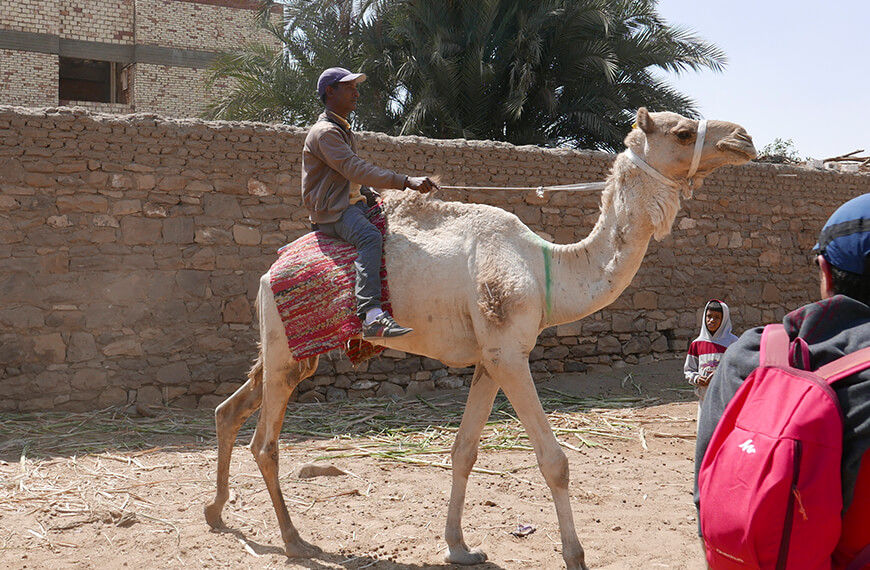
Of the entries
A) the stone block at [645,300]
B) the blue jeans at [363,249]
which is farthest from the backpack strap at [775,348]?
the stone block at [645,300]

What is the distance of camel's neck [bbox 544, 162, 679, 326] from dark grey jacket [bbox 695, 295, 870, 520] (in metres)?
2.24

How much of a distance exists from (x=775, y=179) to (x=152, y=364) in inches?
358

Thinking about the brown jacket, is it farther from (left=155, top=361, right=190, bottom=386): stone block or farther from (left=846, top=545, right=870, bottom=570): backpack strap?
(left=155, top=361, right=190, bottom=386): stone block

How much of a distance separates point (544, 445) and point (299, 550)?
1.58 m

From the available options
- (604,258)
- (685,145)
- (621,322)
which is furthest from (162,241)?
(621,322)

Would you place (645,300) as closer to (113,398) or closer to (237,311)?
(237,311)

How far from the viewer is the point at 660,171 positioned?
163 inches

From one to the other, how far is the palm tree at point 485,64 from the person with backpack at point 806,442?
13450 millimetres

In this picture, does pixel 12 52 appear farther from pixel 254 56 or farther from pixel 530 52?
pixel 530 52

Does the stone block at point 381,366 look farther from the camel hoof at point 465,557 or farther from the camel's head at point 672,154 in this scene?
the camel's head at point 672,154

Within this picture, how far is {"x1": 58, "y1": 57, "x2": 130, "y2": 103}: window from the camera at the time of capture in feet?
76.9

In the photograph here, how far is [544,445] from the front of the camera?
4.05m

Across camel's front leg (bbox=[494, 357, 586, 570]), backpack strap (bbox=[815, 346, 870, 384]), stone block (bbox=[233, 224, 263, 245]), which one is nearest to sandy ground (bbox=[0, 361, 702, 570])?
camel's front leg (bbox=[494, 357, 586, 570])

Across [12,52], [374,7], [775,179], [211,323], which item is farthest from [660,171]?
[12,52]
